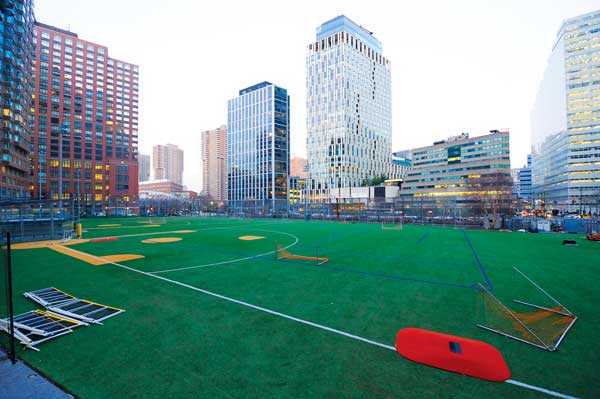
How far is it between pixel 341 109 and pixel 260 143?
52518 millimetres

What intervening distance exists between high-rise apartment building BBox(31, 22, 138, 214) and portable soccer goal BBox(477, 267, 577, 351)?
119 metres

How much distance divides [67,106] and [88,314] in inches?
5956

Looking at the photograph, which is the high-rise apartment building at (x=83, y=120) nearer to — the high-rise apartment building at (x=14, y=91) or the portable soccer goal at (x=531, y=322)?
the high-rise apartment building at (x=14, y=91)

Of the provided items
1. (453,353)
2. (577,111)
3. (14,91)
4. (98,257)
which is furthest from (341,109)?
(453,353)

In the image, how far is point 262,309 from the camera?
301 inches

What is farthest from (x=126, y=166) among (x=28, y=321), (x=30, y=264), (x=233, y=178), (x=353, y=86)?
(x=28, y=321)

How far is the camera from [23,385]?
4.29 m

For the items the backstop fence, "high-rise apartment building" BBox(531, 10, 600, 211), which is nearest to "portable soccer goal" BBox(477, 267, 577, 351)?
the backstop fence

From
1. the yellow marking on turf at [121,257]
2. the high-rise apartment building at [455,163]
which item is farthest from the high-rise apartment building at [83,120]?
the high-rise apartment building at [455,163]

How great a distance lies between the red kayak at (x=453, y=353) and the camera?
4.75 metres

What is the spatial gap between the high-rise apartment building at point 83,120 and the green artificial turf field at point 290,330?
11047cm

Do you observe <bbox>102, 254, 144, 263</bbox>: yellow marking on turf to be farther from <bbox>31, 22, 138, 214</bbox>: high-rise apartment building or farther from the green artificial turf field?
<bbox>31, 22, 138, 214</bbox>: high-rise apartment building

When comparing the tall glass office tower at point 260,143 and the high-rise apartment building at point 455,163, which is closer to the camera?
the high-rise apartment building at point 455,163

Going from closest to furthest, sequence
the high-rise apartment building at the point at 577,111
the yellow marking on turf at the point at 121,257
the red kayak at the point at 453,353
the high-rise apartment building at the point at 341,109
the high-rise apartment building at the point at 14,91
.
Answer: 1. the red kayak at the point at 453,353
2. the yellow marking on turf at the point at 121,257
3. the high-rise apartment building at the point at 14,91
4. the high-rise apartment building at the point at 577,111
5. the high-rise apartment building at the point at 341,109
